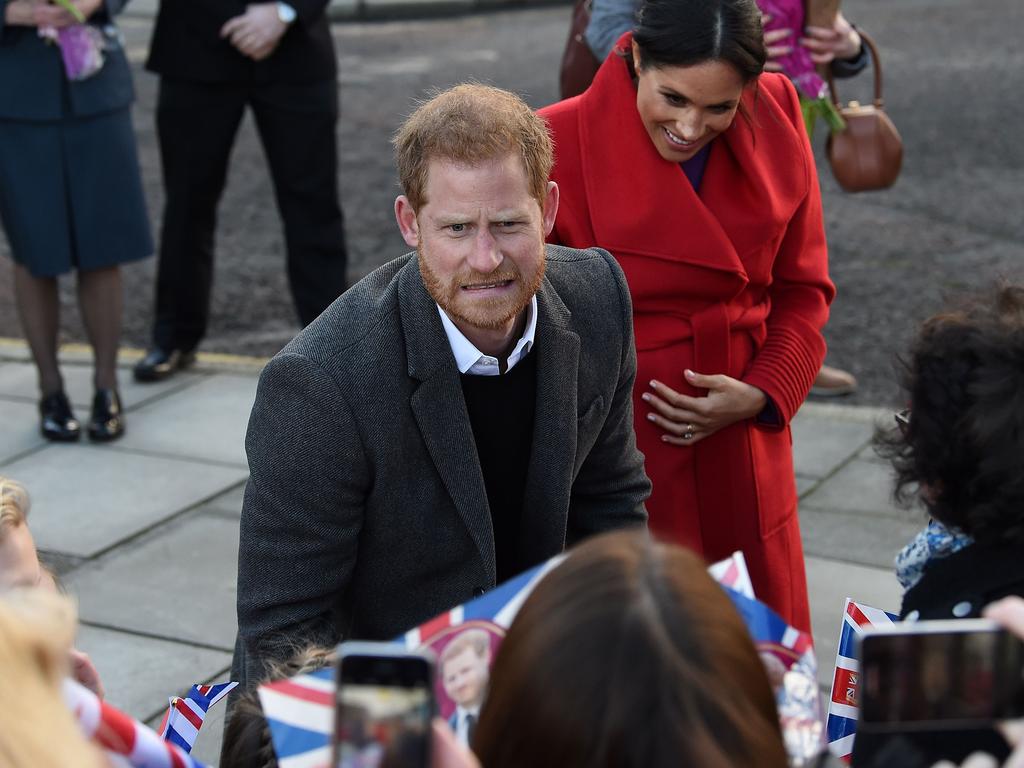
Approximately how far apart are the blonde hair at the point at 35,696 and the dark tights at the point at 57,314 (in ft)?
13.7

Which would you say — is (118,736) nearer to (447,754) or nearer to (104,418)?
(447,754)

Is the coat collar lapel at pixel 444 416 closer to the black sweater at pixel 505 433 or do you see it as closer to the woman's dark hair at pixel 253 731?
the black sweater at pixel 505 433

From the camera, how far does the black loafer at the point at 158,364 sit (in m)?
6.04

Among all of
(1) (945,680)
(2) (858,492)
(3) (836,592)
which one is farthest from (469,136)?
(2) (858,492)

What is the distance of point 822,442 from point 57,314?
2895 millimetres

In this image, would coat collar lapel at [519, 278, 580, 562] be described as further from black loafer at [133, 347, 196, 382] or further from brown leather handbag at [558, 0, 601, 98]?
black loafer at [133, 347, 196, 382]

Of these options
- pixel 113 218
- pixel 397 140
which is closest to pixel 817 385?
pixel 113 218

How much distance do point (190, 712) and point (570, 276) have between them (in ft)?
3.41

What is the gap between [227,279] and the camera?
7.64 m

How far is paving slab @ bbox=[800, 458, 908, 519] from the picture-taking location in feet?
15.9

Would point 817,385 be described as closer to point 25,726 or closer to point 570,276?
point 570,276

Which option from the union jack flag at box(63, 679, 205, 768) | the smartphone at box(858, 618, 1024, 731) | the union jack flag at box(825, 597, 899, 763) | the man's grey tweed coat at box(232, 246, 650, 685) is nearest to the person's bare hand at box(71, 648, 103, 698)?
the man's grey tweed coat at box(232, 246, 650, 685)

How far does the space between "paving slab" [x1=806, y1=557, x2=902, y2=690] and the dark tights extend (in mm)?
2708

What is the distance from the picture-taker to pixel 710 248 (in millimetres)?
3020
